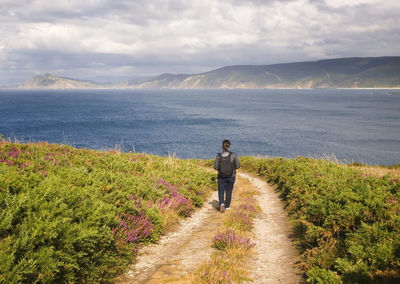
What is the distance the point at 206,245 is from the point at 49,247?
419 centimetres

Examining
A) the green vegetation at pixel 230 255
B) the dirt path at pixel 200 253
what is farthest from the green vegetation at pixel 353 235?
the green vegetation at pixel 230 255

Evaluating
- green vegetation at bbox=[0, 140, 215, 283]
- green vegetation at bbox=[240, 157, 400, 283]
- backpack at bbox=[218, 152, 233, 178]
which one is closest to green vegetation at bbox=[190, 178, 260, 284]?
green vegetation at bbox=[240, 157, 400, 283]

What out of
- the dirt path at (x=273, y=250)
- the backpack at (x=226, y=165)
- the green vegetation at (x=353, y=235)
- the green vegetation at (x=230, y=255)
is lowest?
the dirt path at (x=273, y=250)

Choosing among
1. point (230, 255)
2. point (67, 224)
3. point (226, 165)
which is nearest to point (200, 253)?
point (230, 255)

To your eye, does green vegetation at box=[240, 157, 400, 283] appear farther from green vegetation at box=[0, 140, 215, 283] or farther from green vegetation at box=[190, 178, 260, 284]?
green vegetation at box=[0, 140, 215, 283]

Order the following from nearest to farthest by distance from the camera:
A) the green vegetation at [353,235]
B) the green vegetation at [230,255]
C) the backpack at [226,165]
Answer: the green vegetation at [353,235], the green vegetation at [230,255], the backpack at [226,165]

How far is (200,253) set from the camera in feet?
22.9

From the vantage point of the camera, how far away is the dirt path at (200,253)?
5.92 meters

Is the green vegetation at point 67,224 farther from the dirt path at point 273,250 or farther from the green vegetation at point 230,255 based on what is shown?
the dirt path at point 273,250

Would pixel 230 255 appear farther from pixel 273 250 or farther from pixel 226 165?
pixel 226 165

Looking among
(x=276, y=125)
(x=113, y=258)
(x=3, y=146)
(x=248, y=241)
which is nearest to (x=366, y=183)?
(x=248, y=241)

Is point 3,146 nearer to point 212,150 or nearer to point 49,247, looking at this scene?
point 49,247

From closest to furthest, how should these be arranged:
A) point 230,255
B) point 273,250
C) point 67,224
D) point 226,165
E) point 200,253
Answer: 1. point 67,224
2. point 230,255
3. point 200,253
4. point 273,250
5. point 226,165

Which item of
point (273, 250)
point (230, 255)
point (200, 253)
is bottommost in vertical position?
point (273, 250)
